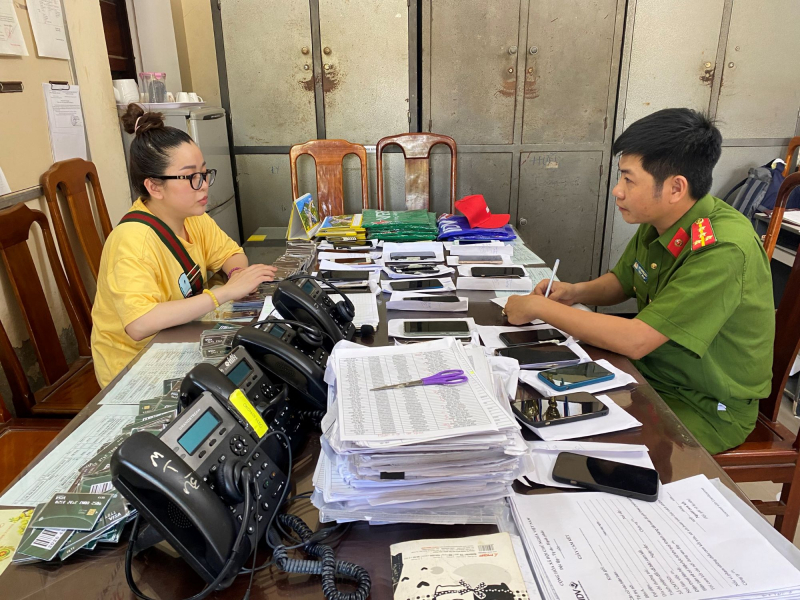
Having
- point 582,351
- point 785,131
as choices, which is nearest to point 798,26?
point 785,131

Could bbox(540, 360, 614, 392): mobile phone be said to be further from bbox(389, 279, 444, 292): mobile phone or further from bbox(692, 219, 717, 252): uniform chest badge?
bbox(389, 279, 444, 292): mobile phone

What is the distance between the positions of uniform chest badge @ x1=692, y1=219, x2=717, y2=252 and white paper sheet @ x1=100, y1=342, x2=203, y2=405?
116 cm

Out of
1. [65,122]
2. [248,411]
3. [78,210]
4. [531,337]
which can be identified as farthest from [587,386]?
[65,122]

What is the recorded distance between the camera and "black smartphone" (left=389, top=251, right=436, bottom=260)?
197 centimetres

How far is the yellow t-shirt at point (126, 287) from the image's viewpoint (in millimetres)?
1457

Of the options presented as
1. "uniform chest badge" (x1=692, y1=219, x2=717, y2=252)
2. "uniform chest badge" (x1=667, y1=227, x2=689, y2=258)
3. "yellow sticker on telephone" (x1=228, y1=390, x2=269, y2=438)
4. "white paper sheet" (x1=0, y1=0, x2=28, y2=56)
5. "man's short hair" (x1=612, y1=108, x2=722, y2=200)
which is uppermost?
"white paper sheet" (x1=0, y1=0, x2=28, y2=56)

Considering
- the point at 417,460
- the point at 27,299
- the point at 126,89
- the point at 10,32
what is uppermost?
the point at 10,32

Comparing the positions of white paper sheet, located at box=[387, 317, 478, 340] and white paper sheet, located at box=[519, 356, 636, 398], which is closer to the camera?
white paper sheet, located at box=[519, 356, 636, 398]

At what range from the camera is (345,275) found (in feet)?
5.95

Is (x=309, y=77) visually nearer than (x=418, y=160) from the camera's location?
No

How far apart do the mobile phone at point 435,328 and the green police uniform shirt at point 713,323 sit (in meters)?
0.41

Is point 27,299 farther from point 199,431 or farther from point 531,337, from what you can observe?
point 531,337

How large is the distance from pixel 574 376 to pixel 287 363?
0.57m

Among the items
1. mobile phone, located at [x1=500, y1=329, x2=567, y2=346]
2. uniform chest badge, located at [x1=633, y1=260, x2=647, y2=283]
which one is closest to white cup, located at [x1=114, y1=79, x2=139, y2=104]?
mobile phone, located at [x1=500, y1=329, x2=567, y2=346]
